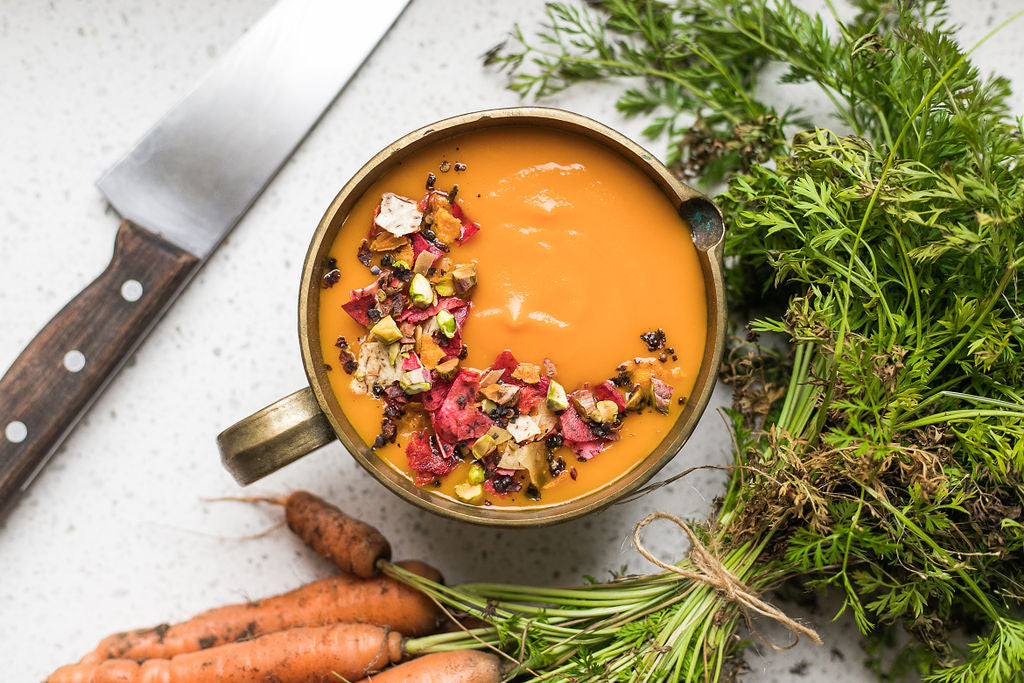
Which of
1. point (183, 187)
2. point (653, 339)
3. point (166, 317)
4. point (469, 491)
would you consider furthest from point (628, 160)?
point (166, 317)

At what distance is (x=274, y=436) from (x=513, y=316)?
A: 46 centimetres

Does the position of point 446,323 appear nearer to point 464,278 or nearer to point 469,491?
point 464,278

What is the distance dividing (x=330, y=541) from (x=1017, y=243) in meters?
1.47

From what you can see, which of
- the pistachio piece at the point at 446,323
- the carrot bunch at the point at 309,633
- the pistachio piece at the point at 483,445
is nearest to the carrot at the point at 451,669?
the carrot bunch at the point at 309,633

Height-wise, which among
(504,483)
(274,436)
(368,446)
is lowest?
(504,483)

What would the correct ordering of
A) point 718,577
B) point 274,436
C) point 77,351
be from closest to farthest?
1. point 274,436
2. point 718,577
3. point 77,351

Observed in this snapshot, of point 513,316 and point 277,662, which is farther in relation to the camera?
point 277,662

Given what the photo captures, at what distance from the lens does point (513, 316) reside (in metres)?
1.33

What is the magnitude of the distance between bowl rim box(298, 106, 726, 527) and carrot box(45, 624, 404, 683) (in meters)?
0.49

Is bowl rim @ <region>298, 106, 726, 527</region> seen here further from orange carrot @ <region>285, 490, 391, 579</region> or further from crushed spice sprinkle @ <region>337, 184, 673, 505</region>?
orange carrot @ <region>285, 490, 391, 579</region>

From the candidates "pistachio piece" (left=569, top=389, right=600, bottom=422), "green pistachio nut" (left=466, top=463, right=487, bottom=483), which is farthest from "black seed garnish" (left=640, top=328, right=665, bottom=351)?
"green pistachio nut" (left=466, top=463, right=487, bottom=483)

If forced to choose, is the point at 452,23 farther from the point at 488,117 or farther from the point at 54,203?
the point at 54,203

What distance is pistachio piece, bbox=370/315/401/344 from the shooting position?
1.34 metres

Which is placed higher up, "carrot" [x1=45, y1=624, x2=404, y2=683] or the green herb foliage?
the green herb foliage
